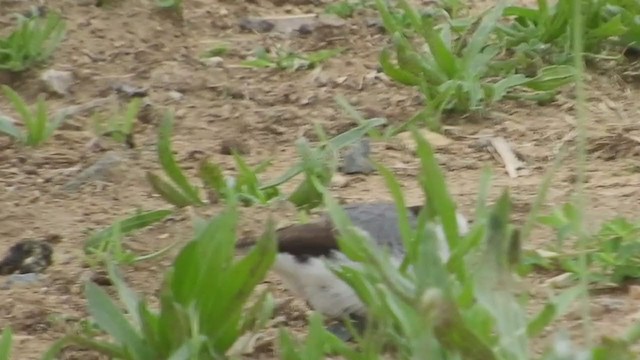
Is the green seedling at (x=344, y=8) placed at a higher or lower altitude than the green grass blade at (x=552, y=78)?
lower

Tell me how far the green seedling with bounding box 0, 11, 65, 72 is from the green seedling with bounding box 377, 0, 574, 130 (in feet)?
3.26

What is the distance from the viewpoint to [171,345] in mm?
1535

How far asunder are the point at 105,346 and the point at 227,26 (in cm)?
219

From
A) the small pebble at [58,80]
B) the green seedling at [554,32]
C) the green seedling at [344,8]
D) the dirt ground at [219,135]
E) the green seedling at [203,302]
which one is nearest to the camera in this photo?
the green seedling at [203,302]

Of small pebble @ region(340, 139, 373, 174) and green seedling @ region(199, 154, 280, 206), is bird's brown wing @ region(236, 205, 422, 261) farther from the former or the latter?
small pebble @ region(340, 139, 373, 174)

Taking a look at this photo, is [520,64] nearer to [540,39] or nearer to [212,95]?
[540,39]

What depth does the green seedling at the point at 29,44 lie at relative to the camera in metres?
3.21

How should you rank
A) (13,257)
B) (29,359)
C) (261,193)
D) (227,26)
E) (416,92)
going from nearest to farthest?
(29,359)
(13,257)
(261,193)
(416,92)
(227,26)

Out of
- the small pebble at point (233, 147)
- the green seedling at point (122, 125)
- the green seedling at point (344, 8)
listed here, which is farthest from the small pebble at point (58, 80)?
the green seedling at point (344, 8)

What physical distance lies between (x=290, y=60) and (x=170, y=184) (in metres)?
0.99

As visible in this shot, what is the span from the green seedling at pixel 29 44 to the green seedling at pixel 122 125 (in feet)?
1.42

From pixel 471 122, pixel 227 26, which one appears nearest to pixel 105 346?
pixel 471 122

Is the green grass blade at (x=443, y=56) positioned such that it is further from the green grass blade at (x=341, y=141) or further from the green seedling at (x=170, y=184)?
the green seedling at (x=170, y=184)

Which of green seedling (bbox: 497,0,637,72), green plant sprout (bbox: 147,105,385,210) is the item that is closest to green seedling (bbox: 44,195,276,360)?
green plant sprout (bbox: 147,105,385,210)
